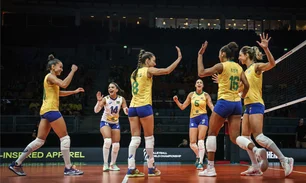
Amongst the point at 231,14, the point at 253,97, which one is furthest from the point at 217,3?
the point at 253,97

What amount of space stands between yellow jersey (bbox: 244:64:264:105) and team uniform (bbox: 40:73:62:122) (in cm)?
400

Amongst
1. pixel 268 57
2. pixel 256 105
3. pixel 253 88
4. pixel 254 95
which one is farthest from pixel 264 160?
pixel 268 57

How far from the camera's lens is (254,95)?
8.65 meters

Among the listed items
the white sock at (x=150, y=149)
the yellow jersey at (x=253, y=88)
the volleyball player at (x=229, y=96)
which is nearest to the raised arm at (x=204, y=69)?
the volleyball player at (x=229, y=96)

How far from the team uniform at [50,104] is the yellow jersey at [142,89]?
5.62ft

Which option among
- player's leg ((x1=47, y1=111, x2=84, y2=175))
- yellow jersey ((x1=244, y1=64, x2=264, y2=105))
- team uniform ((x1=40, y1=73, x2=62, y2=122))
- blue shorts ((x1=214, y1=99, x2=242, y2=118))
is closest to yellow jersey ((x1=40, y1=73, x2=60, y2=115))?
team uniform ((x1=40, y1=73, x2=62, y2=122))

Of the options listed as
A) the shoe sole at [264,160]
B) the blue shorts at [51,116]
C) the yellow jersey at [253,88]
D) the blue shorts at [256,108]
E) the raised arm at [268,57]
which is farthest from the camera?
the blue shorts at [51,116]

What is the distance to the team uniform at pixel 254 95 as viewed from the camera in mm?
8562

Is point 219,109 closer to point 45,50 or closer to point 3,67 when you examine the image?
point 3,67

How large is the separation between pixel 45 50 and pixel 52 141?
16792 mm

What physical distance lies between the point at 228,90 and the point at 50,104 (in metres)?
3.78

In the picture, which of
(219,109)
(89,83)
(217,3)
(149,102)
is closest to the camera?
(219,109)

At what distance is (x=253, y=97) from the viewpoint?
28.3ft

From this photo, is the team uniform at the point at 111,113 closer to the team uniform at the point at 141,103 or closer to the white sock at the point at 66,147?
the white sock at the point at 66,147
